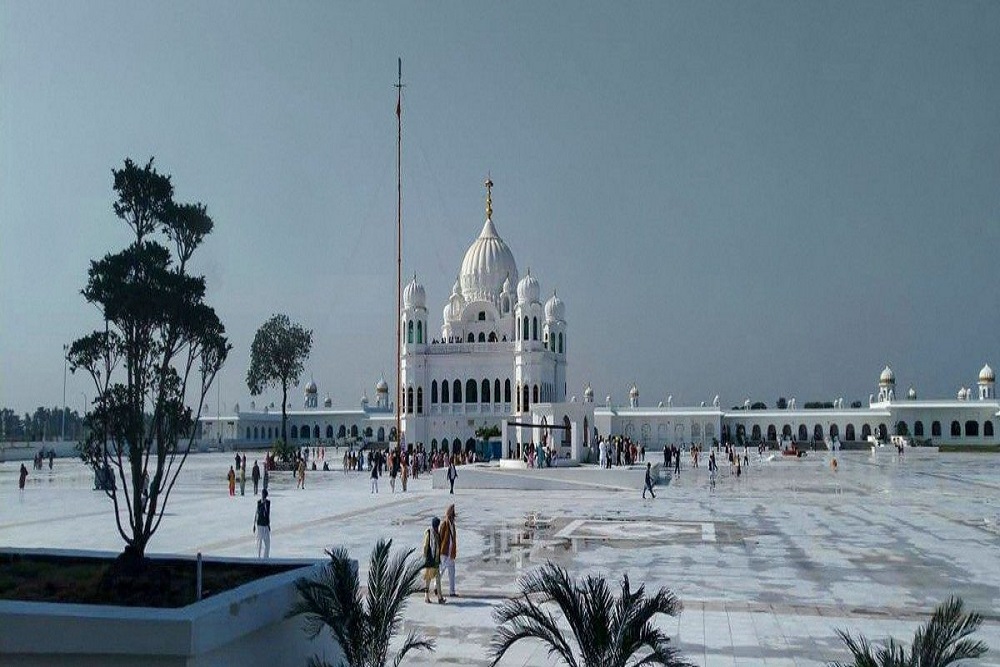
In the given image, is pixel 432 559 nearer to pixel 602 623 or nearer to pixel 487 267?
pixel 602 623

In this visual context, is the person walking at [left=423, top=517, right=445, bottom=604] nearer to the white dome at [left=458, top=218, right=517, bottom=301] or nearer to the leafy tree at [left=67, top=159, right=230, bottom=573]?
the leafy tree at [left=67, top=159, right=230, bottom=573]

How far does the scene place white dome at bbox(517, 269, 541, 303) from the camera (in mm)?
60781

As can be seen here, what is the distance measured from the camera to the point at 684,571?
44.0ft

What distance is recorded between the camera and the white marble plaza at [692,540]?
32.3 ft

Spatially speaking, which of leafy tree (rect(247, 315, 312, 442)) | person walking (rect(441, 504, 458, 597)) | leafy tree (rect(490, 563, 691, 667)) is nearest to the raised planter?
leafy tree (rect(490, 563, 691, 667))

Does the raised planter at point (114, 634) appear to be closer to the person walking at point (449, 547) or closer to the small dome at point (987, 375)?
the person walking at point (449, 547)

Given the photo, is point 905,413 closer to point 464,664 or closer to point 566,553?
point 566,553

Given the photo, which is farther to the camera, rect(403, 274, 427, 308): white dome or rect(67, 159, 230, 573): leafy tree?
rect(403, 274, 427, 308): white dome

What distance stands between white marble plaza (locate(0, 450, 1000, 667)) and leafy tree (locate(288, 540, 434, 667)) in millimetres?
1533

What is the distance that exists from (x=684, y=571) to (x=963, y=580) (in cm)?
382

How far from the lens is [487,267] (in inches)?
2648

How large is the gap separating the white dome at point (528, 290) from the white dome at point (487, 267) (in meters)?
5.63

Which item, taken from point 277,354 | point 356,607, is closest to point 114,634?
point 356,607

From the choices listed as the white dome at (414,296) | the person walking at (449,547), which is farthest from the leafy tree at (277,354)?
the person walking at (449,547)
